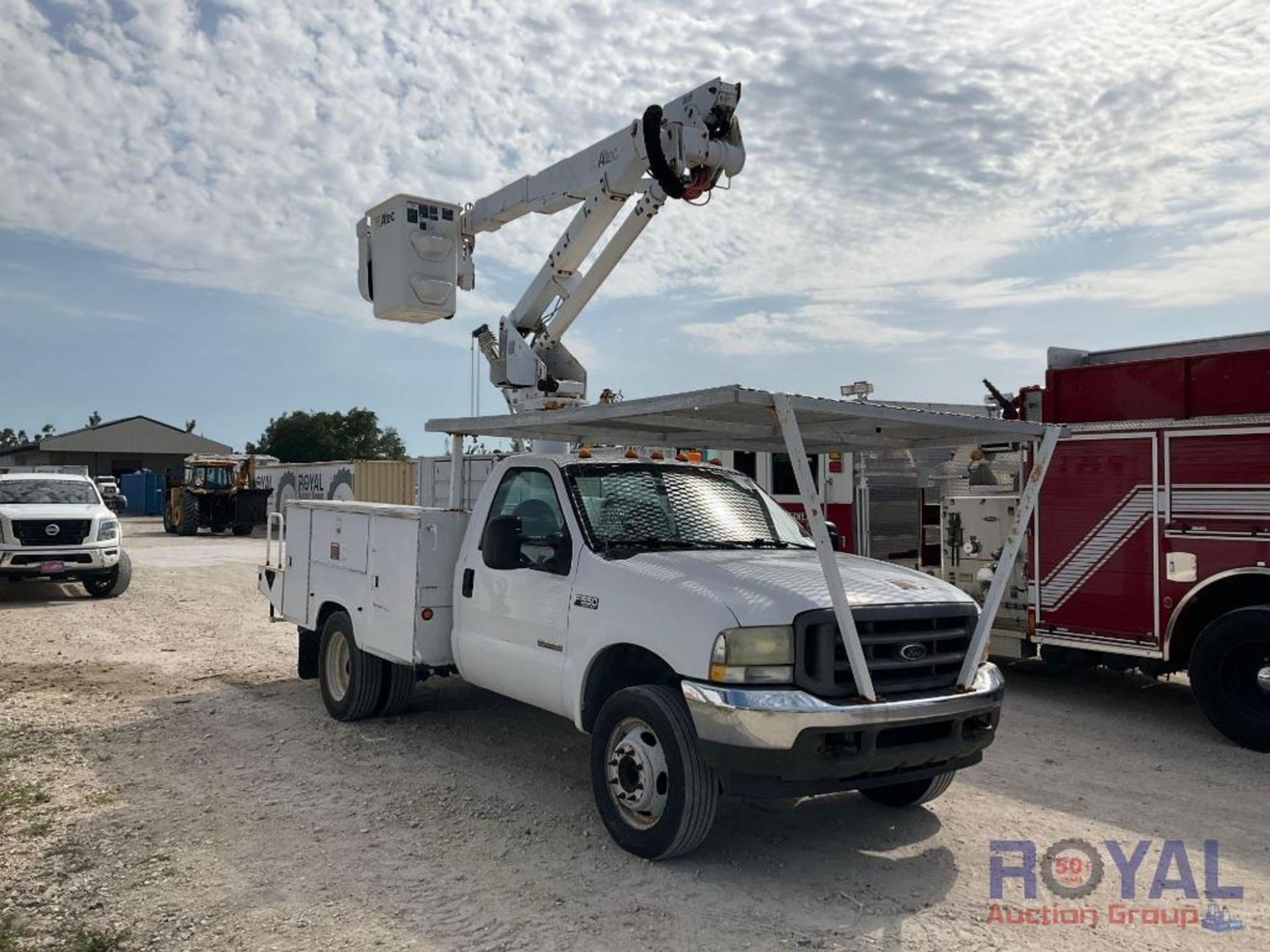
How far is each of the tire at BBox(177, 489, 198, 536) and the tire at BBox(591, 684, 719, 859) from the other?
31.3 meters

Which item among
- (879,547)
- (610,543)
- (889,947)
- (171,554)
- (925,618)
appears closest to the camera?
(889,947)

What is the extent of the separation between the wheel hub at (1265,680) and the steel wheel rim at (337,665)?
6.57 meters

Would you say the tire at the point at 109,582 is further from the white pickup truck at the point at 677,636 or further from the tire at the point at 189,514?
the tire at the point at 189,514

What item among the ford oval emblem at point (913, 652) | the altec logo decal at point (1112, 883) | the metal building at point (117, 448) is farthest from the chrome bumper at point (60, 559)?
the metal building at point (117, 448)

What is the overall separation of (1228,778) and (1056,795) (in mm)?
1357

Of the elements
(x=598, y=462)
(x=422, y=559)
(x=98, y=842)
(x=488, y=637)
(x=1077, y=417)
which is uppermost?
(x=1077, y=417)

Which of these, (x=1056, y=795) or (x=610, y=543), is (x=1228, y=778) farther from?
(x=610, y=543)

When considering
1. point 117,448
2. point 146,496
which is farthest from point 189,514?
point 117,448

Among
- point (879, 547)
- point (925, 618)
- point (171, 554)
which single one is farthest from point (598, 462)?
point (171, 554)

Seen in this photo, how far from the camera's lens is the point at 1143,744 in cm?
724

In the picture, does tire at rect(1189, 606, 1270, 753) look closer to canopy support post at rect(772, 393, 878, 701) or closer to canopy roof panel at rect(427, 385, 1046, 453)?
canopy roof panel at rect(427, 385, 1046, 453)

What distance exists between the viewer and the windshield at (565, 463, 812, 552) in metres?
5.57

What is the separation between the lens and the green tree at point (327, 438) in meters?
73.8

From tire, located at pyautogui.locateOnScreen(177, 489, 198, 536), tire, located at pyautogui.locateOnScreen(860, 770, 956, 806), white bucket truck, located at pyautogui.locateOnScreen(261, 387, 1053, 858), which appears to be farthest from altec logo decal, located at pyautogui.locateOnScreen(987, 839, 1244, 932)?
tire, located at pyautogui.locateOnScreen(177, 489, 198, 536)
